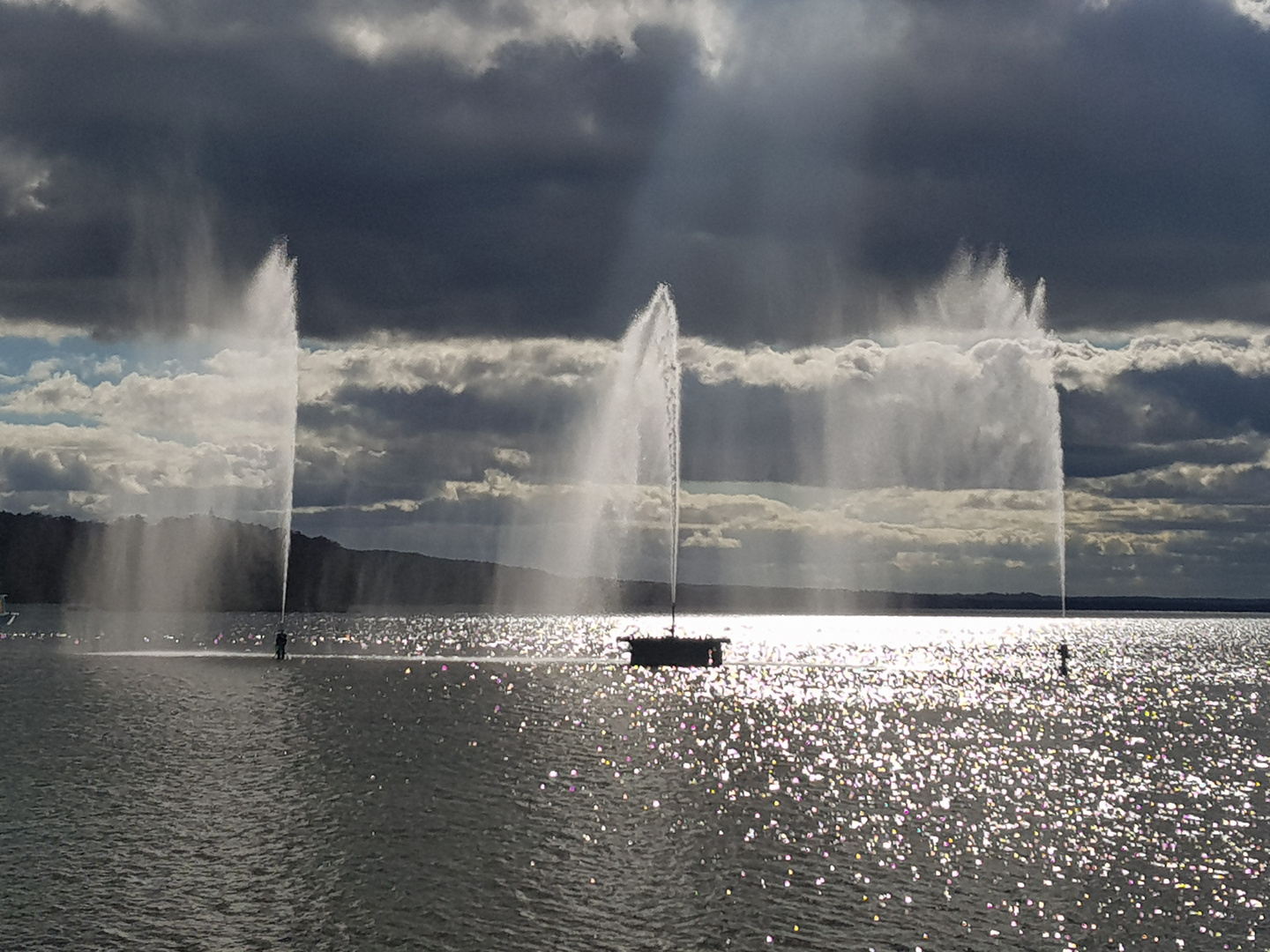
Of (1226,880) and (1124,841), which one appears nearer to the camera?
(1226,880)

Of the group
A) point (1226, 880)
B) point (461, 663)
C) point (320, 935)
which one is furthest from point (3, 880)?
point (461, 663)

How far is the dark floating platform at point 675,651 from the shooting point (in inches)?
6014

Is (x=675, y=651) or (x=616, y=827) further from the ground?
(x=675, y=651)

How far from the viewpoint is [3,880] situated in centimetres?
4259

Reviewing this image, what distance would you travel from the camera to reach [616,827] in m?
54.5

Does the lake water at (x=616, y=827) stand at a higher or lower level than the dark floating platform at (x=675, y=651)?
lower

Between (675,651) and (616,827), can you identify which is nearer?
(616,827)

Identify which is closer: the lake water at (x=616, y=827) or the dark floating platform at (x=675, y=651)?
the lake water at (x=616, y=827)

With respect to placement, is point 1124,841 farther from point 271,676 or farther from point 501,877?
point 271,676

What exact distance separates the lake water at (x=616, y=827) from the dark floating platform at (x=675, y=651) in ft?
130

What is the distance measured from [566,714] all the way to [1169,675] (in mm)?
113496

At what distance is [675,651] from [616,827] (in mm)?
101831

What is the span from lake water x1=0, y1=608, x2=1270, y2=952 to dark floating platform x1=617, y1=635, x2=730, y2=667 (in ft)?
130

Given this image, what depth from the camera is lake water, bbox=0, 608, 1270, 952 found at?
3891 cm
